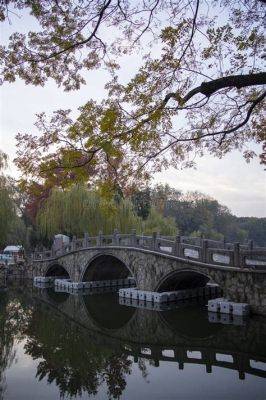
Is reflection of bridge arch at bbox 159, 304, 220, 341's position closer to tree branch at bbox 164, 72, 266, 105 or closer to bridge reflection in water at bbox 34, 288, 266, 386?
bridge reflection in water at bbox 34, 288, 266, 386

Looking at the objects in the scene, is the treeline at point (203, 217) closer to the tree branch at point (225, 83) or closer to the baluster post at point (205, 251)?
the baluster post at point (205, 251)

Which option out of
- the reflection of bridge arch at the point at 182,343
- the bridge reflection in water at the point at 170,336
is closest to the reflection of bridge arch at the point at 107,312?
the bridge reflection in water at the point at 170,336

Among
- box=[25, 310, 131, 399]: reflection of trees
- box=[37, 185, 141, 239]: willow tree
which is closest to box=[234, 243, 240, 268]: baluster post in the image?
box=[25, 310, 131, 399]: reflection of trees

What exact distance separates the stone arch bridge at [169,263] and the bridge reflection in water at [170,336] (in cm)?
106

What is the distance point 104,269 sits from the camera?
19.3m

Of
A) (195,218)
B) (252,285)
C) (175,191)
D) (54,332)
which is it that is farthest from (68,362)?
(175,191)

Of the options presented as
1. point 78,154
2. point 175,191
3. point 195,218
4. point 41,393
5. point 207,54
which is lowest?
point 41,393

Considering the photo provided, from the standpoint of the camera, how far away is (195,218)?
4391cm

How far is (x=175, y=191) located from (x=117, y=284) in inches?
1179

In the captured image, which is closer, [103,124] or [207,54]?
[103,124]

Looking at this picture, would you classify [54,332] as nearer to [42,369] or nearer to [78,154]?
[42,369]

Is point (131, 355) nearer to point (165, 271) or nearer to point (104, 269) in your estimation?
point (165, 271)

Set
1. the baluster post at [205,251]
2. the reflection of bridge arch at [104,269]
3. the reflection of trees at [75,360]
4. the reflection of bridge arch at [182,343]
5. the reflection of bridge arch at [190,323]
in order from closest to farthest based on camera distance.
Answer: the reflection of trees at [75,360]
the reflection of bridge arch at [182,343]
the reflection of bridge arch at [190,323]
the baluster post at [205,251]
the reflection of bridge arch at [104,269]

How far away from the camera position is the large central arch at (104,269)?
1808 cm
